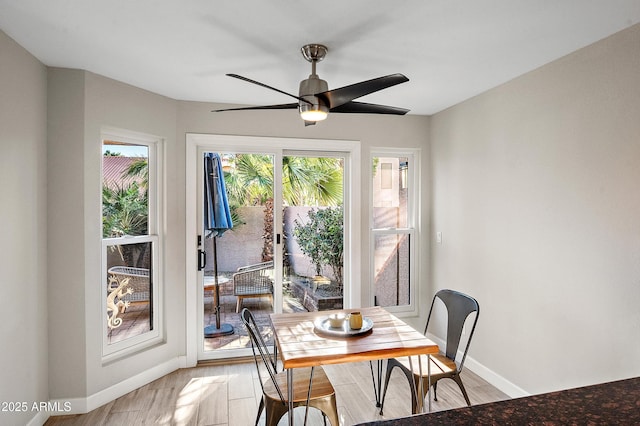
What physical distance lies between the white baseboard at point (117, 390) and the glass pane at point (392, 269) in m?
2.06

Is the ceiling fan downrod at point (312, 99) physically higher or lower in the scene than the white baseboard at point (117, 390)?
higher

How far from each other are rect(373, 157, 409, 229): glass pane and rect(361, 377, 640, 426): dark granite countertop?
127 inches

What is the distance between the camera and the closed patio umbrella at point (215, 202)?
3617 mm

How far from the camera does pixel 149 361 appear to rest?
3242 mm

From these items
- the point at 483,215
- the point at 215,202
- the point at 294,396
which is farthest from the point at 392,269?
the point at 294,396

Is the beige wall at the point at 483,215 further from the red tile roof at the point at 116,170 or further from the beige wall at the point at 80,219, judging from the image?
the red tile roof at the point at 116,170

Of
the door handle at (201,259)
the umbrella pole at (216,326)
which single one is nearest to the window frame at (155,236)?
the door handle at (201,259)

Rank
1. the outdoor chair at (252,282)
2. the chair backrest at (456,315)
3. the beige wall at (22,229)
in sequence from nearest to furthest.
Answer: the beige wall at (22,229) < the chair backrest at (456,315) < the outdoor chair at (252,282)

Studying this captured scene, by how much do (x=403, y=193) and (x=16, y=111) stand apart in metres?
3.34

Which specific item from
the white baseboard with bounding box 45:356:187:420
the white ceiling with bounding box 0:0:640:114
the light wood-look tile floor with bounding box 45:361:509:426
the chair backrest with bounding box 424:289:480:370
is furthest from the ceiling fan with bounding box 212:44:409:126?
the white baseboard with bounding box 45:356:187:420

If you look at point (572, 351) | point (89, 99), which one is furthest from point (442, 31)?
point (89, 99)

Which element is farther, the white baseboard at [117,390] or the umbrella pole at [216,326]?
the umbrella pole at [216,326]

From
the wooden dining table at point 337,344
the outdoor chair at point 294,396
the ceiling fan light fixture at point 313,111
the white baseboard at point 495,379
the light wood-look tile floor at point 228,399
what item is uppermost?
the ceiling fan light fixture at point 313,111

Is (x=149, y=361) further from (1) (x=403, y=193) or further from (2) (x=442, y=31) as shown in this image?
(2) (x=442, y=31)
